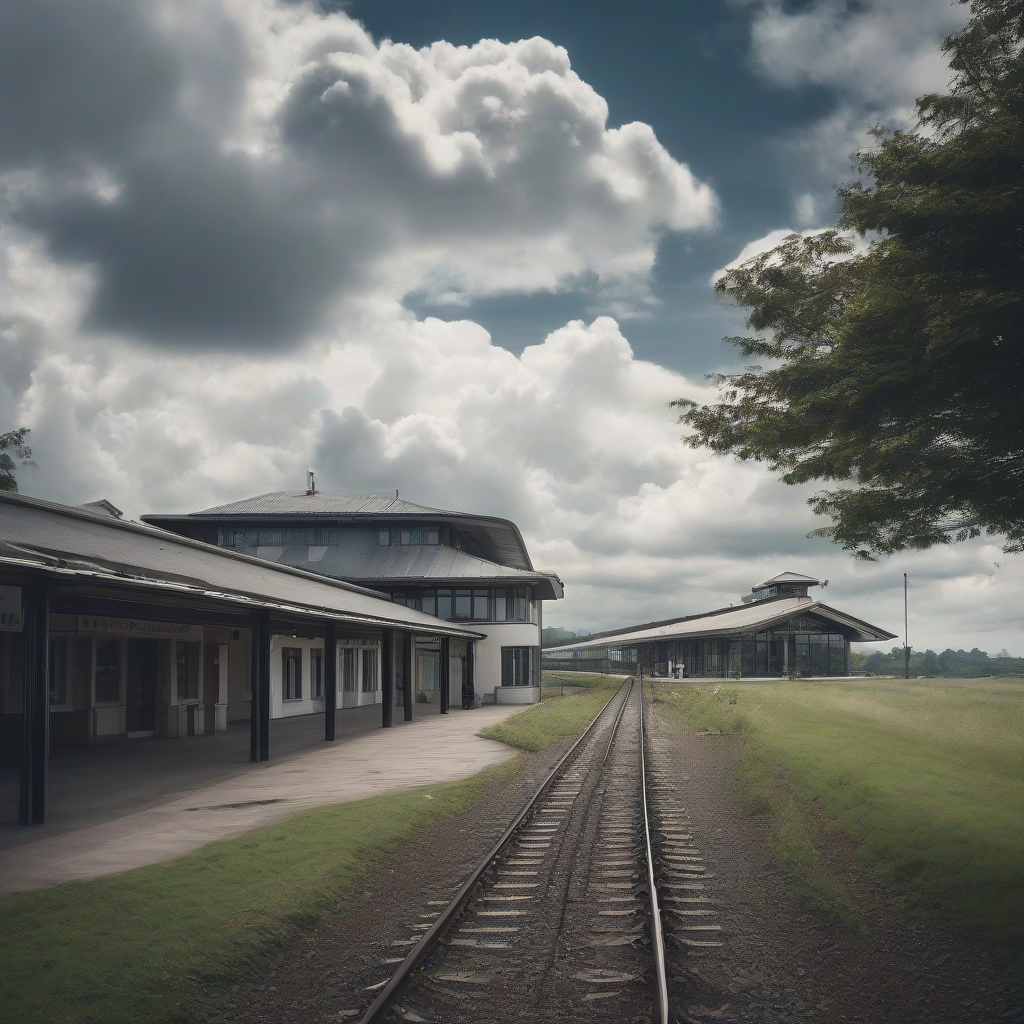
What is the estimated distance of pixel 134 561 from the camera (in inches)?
695

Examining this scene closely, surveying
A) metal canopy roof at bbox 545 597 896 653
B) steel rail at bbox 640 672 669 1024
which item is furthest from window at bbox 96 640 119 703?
metal canopy roof at bbox 545 597 896 653

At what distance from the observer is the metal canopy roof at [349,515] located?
53.4 meters

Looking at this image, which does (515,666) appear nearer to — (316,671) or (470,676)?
(470,676)

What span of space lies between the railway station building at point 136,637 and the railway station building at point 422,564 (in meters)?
9.27

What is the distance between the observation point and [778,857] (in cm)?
1164

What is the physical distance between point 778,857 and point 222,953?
7089mm

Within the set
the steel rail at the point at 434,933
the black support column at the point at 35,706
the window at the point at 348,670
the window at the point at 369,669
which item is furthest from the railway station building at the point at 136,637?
the window at the point at 369,669

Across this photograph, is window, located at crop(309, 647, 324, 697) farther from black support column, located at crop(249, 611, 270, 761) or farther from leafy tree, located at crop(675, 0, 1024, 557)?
leafy tree, located at crop(675, 0, 1024, 557)

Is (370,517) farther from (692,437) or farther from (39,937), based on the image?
(39,937)

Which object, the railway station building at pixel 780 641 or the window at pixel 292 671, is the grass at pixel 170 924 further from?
the railway station building at pixel 780 641

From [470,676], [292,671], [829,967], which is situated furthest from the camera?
[470,676]

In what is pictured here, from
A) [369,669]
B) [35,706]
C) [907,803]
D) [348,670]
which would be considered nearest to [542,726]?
[348,670]

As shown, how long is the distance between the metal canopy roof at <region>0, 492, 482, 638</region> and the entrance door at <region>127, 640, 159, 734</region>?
10.4ft

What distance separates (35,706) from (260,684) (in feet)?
25.1
